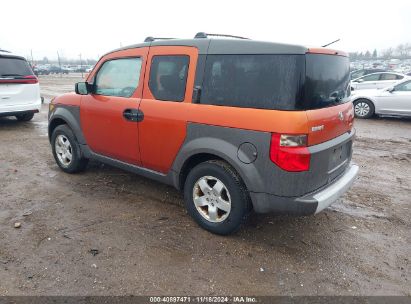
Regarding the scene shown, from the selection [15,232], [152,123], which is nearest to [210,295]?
[152,123]

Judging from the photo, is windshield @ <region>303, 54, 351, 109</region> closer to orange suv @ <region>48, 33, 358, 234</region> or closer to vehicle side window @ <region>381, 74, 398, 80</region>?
orange suv @ <region>48, 33, 358, 234</region>

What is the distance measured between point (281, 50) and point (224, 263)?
6.37 feet

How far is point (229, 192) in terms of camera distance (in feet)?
10.5

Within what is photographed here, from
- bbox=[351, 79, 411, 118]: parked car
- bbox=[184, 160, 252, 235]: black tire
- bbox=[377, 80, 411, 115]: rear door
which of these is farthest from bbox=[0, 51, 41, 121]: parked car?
bbox=[377, 80, 411, 115]: rear door

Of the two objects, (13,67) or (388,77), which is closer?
(13,67)

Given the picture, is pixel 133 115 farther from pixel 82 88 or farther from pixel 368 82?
pixel 368 82

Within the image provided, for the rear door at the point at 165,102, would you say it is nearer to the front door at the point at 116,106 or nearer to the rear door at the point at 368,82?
the front door at the point at 116,106

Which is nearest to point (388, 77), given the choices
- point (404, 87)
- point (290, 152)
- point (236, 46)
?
point (404, 87)

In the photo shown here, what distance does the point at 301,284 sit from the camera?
2.76m

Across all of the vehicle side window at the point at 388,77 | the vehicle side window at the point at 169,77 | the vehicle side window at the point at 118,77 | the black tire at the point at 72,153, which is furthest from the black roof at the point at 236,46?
the vehicle side window at the point at 388,77

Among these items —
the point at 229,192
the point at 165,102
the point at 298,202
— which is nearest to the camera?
the point at 298,202

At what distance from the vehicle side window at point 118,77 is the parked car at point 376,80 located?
→ 37.5ft

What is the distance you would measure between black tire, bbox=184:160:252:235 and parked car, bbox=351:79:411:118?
8974 mm

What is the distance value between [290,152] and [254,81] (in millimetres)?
713
